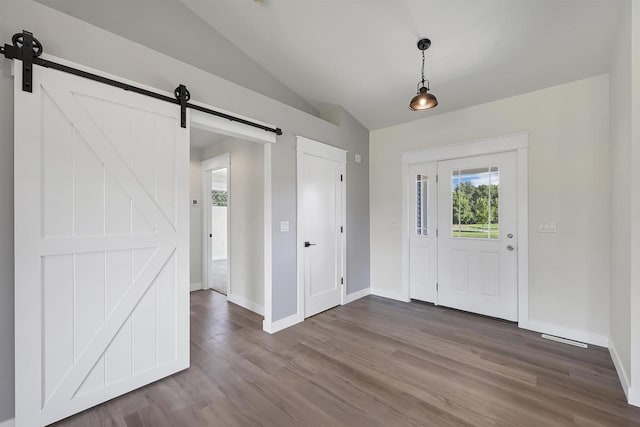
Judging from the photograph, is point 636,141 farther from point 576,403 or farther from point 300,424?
point 300,424

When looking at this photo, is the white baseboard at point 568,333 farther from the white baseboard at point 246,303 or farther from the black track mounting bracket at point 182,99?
the black track mounting bracket at point 182,99

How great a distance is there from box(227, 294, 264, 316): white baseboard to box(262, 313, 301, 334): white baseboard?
498 mm

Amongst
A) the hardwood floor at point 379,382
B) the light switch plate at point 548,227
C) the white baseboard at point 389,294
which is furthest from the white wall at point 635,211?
the white baseboard at point 389,294

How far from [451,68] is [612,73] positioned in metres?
1.42

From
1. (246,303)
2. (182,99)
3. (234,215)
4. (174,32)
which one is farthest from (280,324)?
(174,32)

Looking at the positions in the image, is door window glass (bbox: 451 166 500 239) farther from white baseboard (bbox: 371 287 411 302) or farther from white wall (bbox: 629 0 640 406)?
white wall (bbox: 629 0 640 406)

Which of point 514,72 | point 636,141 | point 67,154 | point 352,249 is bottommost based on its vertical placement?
point 352,249

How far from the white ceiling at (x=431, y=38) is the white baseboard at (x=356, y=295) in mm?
2953

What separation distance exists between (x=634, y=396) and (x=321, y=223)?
313cm

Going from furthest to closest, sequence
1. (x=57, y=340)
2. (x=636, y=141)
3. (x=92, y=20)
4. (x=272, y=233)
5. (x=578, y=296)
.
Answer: (x=272, y=233), (x=578, y=296), (x=92, y=20), (x=636, y=141), (x=57, y=340)

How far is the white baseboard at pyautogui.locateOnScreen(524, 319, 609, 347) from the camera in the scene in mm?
2804

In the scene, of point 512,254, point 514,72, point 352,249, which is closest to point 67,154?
point 352,249

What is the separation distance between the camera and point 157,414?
188 cm

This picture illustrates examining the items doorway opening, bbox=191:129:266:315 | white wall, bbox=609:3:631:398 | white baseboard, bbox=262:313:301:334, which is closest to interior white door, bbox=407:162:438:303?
white wall, bbox=609:3:631:398
